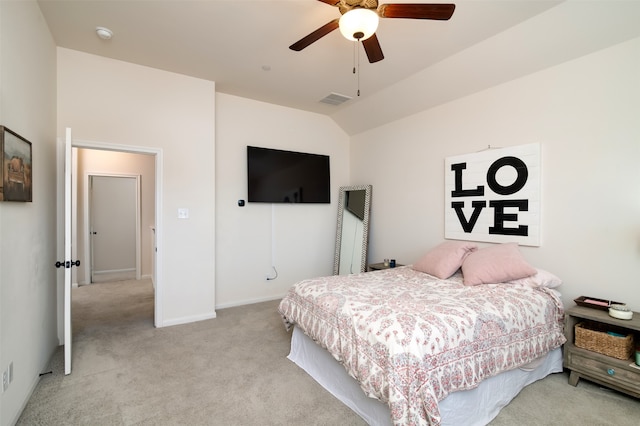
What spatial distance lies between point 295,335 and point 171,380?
3.39ft

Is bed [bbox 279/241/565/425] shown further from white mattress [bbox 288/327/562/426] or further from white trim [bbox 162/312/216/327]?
white trim [bbox 162/312/216/327]

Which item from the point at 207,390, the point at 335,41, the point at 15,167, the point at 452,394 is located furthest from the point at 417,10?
the point at 207,390

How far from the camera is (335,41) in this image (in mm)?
2928

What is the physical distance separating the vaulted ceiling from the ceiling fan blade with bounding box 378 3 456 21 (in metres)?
0.69

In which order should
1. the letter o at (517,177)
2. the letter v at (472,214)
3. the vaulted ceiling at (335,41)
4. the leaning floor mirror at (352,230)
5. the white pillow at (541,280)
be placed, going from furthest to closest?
the leaning floor mirror at (352,230) < the letter v at (472,214) < the letter o at (517,177) < the white pillow at (541,280) < the vaulted ceiling at (335,41)

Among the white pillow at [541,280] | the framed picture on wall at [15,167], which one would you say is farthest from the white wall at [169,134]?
the white pillow at [541,280]

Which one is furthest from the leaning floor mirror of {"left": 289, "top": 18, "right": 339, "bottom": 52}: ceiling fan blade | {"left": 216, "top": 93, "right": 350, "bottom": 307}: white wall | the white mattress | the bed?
{"left": 289, "top": 18, "right": 339, "bottom": 52}: ceiling fan blade

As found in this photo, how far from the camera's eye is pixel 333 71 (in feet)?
11.6

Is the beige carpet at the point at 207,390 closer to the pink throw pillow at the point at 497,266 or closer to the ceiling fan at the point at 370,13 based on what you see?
the pink throw pillow at the point at 497,266

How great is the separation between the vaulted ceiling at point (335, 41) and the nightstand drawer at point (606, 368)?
8.07ft

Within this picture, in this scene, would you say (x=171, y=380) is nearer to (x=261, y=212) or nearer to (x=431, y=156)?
(x=261, y=212)

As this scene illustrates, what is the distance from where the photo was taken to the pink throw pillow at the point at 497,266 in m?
2.63

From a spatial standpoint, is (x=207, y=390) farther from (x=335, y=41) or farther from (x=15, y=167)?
(x=335, y=41)

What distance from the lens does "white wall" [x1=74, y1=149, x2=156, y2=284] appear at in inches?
217
